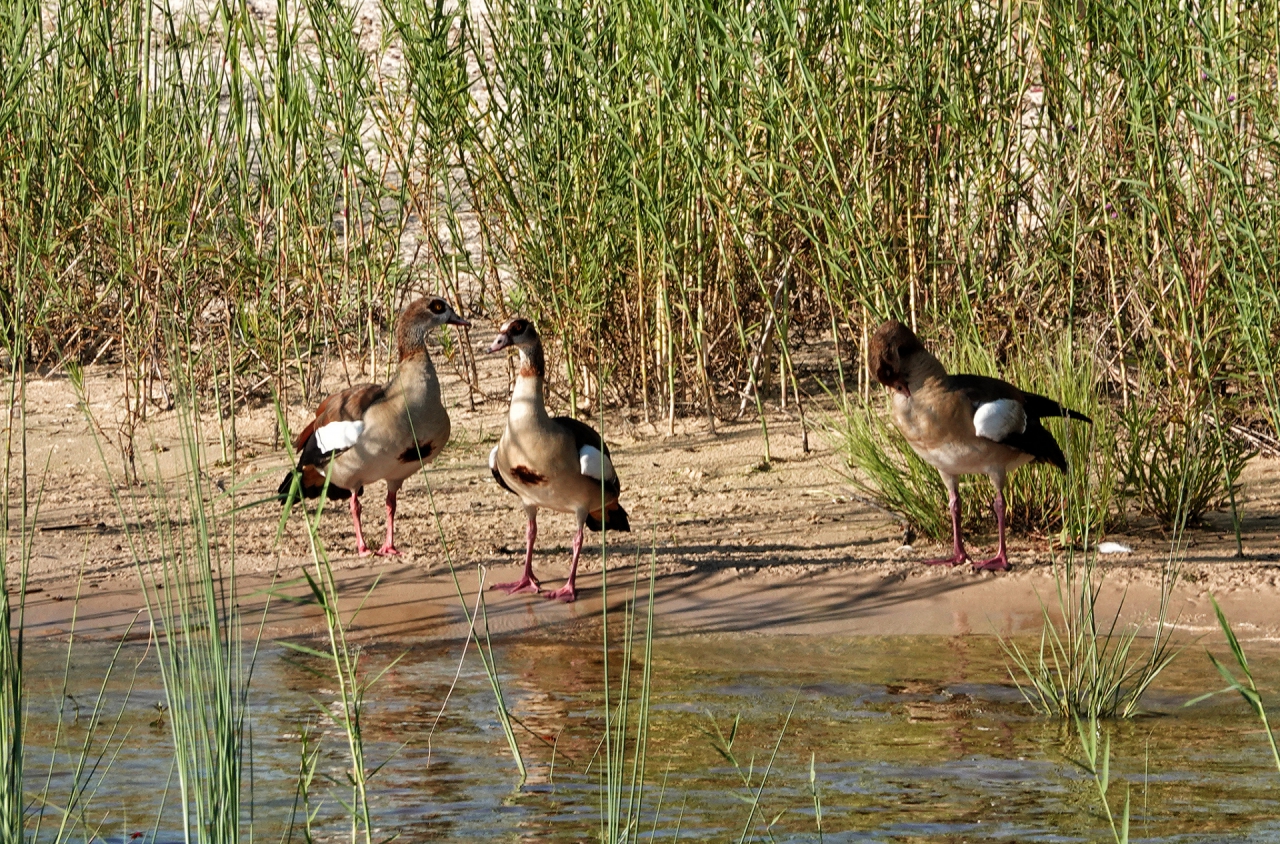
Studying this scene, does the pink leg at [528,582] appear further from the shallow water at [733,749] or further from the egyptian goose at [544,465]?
the shallow water at [733,749]

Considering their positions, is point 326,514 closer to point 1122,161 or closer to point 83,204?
point 83,204

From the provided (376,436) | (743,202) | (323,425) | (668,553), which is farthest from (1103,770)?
(743,202)

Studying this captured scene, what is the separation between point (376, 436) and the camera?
7.10 m

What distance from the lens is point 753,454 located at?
28.4 feet

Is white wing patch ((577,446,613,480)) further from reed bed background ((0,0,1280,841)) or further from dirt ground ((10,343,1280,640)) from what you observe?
reed bed background ((0,0,1280,841))

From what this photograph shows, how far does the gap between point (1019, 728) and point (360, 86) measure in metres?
5.21

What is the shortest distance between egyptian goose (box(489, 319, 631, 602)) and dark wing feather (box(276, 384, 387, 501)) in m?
0.85

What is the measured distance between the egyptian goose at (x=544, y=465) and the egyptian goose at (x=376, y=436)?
21.6 inches

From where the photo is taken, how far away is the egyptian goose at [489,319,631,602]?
656 cm

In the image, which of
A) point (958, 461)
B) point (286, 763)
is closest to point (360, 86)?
point (958, 461)

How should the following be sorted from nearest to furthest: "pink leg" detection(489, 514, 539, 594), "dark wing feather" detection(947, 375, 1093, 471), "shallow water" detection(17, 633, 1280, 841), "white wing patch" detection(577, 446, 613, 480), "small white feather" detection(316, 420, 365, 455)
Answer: "shallow water" detection(17, 633, 1280, 841) < "dark wing feather" detection(947, 375, 1093, 471) < "white wing patch" detection(577, 446, 613, 480) < "pink leg" detection(489, 514, 539, 594) < "small white feather" detection(316, 420, 365, 455)

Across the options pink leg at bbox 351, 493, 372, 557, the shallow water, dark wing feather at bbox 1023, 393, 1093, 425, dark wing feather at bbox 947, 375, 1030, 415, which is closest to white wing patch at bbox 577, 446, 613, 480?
the shallow water

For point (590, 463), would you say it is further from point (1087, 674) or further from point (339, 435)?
point (1087, 674)

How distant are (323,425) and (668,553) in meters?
1.72
